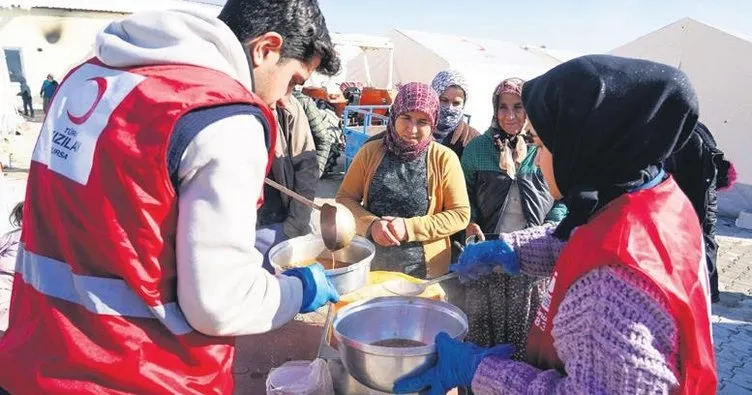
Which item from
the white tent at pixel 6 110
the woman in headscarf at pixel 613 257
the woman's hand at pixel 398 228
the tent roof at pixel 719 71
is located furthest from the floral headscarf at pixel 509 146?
the white tent at pixel 6 110

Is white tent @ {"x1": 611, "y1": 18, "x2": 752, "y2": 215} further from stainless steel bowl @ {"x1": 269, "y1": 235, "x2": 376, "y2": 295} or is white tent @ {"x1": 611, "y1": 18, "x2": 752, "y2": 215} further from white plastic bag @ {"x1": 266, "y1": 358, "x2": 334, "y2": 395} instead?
white plastic bag @ {"x1": 266, "y1": 358, "x2": 334, "y2": 395}

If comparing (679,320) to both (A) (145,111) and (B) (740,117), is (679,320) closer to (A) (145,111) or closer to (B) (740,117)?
(A) (145,111)

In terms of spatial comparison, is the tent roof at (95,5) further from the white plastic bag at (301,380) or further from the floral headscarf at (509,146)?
the white plastic bag at (301,380)

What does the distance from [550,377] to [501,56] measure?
17.0 meters

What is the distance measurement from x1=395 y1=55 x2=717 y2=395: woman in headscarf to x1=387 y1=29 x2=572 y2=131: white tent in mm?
12518

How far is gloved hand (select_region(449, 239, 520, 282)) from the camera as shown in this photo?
78.7 inches

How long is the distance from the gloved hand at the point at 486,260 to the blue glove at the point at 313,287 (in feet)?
2.51

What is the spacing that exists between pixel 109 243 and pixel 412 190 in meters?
2.00

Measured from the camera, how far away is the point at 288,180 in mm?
3111

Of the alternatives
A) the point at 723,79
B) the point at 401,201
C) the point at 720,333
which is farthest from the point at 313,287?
the point at 723,79

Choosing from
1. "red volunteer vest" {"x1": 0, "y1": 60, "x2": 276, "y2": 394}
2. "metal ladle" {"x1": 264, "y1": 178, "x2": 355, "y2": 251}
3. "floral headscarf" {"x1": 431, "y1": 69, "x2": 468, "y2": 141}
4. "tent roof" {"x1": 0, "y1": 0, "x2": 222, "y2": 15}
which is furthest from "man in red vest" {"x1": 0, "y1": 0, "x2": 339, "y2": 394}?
"tent roof" {"x1": 0, "y1": 0, "x2": 222, "y2": 15}

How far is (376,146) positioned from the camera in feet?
9.85

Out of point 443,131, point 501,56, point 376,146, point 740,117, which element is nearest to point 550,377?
point 376,146

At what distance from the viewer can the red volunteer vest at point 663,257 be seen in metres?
1.11
